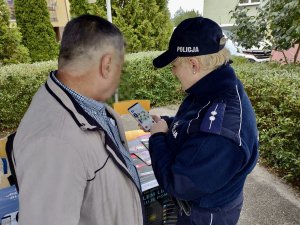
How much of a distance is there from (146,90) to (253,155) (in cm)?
555

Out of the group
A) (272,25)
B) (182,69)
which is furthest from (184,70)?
(272,25)

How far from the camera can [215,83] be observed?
1.26 metres

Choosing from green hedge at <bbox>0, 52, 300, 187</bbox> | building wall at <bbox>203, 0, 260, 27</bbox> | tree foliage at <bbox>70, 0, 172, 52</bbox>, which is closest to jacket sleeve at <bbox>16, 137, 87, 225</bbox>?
green hedge at <bbox>0, 52, 300, 187</bbox>

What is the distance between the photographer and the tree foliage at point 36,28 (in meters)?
8.66

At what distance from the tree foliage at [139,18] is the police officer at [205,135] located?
693 centimetres

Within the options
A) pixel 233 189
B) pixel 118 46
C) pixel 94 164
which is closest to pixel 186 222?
pixel 233 189

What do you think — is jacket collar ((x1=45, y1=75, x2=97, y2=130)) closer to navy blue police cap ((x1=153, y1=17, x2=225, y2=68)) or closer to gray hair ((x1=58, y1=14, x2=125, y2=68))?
gray hair ((x1=58, y1=14, x2=125, y2=68))

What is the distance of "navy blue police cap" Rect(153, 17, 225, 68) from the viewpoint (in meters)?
1.26

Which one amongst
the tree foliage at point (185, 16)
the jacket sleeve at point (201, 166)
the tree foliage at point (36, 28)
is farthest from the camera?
the tree foliage at point (36, 28)

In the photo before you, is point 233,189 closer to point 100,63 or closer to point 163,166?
point 163,166

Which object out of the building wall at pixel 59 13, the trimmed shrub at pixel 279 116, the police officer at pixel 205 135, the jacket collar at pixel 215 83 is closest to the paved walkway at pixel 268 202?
the trimmed shrub at pixel 279 116

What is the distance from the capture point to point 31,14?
8.71m

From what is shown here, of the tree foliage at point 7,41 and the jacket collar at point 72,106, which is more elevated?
the jacket collar at point 72,106

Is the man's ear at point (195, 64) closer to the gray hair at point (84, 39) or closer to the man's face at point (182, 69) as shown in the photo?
the man's face at point (182, 69)
